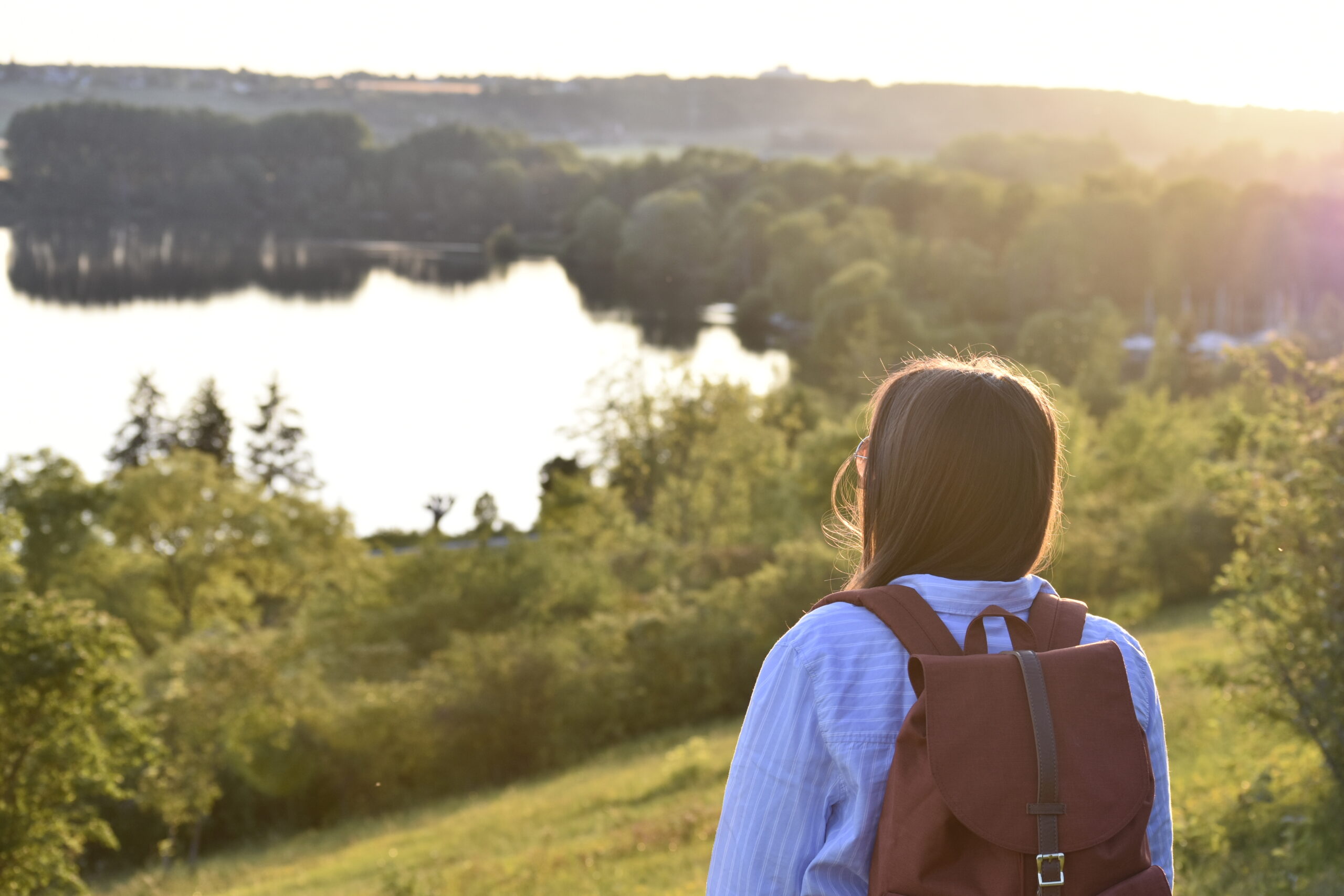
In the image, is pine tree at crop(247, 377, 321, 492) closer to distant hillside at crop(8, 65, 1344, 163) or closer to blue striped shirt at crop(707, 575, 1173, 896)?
blue striped shirt at crop(707, 575, 1173, 896)

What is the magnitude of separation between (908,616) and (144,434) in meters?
44.9

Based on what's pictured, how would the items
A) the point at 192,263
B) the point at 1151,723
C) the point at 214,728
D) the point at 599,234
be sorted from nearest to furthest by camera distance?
the point at 1151,723 < the point at 214,728 < the point at 192,263 < the point at 599,234

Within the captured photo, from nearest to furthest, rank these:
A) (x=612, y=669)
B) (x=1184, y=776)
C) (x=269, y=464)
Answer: (x=1184, y=776)
(x=612, y=669)
(x=269, y=464)

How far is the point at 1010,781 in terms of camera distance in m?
1.44

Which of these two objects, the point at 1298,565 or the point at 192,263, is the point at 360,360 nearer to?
the point at 192,263

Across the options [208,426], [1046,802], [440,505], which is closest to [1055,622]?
[1046,802]

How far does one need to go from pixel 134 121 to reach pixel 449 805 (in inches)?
4665

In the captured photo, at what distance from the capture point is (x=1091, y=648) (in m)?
1.53

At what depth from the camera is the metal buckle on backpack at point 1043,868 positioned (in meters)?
1.44

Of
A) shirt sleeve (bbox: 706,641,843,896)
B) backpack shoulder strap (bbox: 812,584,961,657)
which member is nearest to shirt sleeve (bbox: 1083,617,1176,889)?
backpack shoulder strap (bbox: 812,584,961,657)

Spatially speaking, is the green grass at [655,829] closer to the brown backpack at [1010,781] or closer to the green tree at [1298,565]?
the green tree at [1298,565]

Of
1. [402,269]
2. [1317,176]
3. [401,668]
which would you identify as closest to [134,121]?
[402,269]

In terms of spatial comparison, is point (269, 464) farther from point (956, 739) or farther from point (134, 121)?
point (134, 121)

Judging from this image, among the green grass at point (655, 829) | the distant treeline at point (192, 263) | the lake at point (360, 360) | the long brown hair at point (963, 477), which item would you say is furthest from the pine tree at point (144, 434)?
the long brown hair at point (963, 477)
